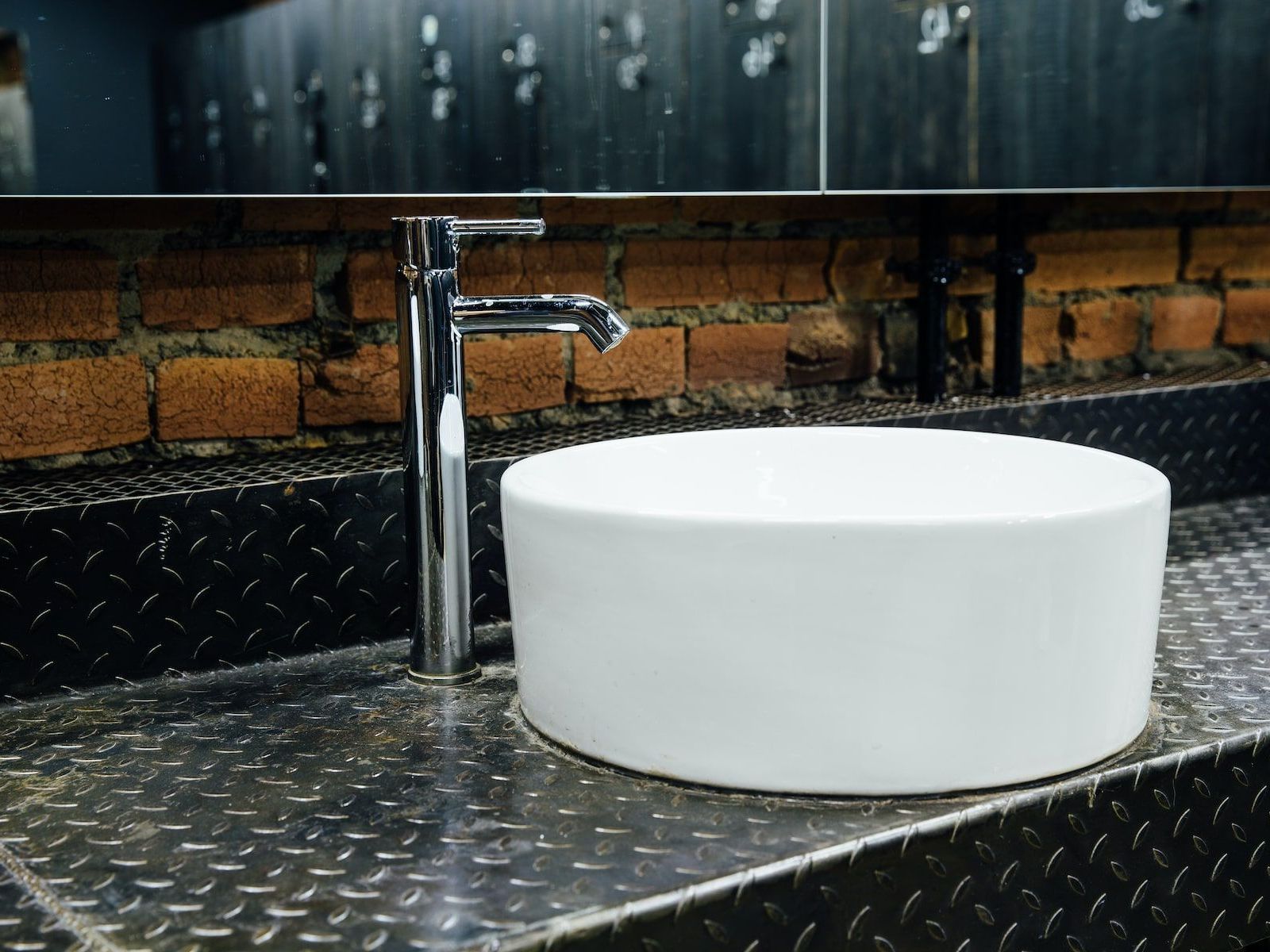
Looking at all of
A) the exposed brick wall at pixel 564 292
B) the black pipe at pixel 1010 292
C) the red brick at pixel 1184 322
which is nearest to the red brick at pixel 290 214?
the exposed brick wall at pixel 564 292

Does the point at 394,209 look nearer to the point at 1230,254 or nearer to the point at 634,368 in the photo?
the point at 634,368

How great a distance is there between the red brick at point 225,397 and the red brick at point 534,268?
18 cm

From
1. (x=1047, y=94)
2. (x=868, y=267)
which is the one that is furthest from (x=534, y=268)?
(x=1047, y=94)

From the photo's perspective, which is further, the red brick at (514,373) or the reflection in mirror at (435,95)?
the red brick at (514,373)

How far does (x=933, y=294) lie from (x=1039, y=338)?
0.23 meters

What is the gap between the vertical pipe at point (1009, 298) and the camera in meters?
1.43

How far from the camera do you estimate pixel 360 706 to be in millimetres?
923

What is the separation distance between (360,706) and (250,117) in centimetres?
43

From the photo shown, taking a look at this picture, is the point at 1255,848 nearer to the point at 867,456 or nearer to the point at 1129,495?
the point at 1129,495

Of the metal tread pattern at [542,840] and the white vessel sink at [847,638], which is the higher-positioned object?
the white vessel sink at [847,638]

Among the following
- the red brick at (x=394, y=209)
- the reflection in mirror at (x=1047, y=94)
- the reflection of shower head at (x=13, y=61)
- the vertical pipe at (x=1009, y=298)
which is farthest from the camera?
the vertical pipe at (x=1009, y=298)

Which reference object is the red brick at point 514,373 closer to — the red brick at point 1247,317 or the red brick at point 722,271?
the red brick at point 722,271

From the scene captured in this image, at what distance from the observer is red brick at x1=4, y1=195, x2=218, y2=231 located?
1001 mm

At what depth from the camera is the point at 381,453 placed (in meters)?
1.11
